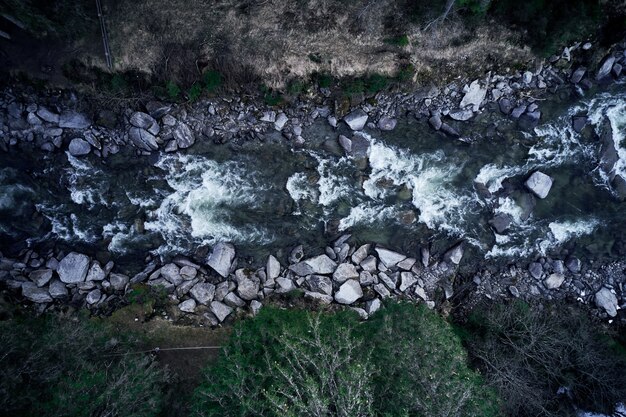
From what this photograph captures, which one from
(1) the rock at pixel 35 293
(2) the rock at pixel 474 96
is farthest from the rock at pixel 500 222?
(1) the rock at pixel 35 293

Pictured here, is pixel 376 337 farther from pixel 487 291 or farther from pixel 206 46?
pixel 206 46

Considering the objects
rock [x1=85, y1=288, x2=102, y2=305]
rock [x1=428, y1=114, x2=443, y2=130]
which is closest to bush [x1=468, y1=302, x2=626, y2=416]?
rock [x1=428, y1=114, x2=443, y2=130]

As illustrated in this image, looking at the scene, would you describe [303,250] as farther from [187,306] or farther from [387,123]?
[387,123]

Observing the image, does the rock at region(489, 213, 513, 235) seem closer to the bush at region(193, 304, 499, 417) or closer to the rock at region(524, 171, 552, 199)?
the rock at region(524, 171, 552, 199)

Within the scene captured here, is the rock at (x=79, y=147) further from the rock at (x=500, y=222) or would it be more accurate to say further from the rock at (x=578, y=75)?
the rock at (x=578, y=75)

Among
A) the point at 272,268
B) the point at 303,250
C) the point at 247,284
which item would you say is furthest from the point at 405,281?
the point at 247,284
